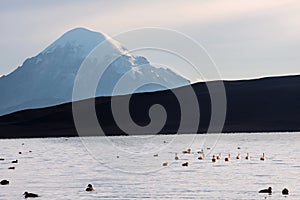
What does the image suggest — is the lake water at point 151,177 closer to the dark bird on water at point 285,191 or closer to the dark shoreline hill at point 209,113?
the dark bird on water at point 285,191

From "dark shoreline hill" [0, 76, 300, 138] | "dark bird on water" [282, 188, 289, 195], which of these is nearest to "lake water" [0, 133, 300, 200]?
"dark bird on water" [282, 188, 289, 195]

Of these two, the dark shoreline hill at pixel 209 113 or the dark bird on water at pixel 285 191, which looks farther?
the dark shoreline hill at pixel 209 113

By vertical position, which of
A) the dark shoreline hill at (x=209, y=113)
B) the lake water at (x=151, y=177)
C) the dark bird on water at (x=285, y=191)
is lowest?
the dark bird on water at (x=285, y=191)

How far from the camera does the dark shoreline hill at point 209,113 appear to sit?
492ft

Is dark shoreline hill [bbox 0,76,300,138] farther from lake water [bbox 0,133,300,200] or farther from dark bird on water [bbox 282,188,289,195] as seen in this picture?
dark bird on water [bbox 282,188,289,195]

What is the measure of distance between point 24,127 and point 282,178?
130 m

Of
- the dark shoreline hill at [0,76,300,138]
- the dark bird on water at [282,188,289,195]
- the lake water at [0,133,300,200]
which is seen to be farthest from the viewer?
the dark shoreline hill at [0,76,300,138]

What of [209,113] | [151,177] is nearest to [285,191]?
[151,177]

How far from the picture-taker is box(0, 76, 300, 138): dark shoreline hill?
150 metres

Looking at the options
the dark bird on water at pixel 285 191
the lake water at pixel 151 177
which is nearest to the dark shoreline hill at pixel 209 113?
the lake water at pixel 151 177

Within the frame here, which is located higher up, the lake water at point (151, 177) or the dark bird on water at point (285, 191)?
the lake water at point (151, 177)

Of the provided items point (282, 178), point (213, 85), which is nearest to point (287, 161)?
point (282, 178)

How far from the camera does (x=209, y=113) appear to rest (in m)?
164

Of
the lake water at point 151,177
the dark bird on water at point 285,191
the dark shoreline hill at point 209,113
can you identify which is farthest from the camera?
the dark shoreline hill at point 209,113
